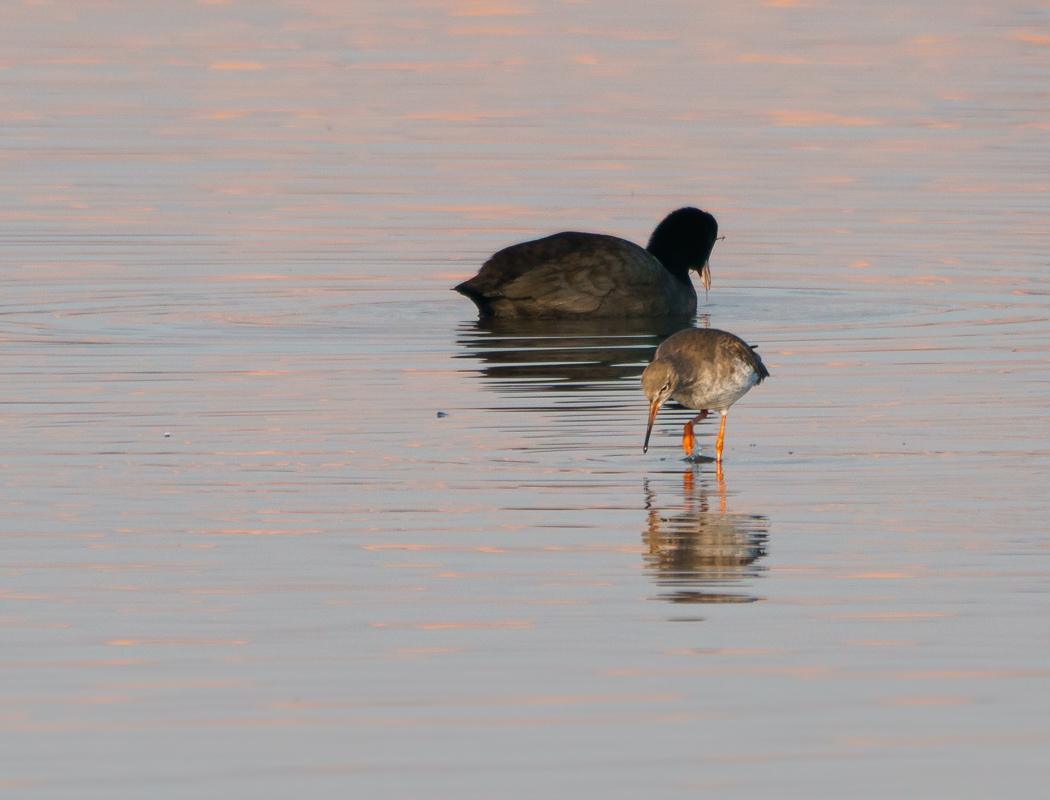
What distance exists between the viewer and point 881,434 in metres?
12.7

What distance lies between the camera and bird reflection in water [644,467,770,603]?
921cm

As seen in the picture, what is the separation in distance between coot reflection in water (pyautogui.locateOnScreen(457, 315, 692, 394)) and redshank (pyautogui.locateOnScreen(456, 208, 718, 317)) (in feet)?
0.38

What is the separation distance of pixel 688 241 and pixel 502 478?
9021mm

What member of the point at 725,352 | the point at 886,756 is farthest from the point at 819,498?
the point at 886,756

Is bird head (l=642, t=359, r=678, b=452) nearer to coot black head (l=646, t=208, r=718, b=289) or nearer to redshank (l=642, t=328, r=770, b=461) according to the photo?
redshank (l=642, t=328, r=770, b=461)

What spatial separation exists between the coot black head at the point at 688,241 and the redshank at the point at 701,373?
7620 millimetres

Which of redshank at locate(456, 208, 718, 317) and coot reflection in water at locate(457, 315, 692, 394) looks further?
redshank at locate(456, 208, 718, 317)

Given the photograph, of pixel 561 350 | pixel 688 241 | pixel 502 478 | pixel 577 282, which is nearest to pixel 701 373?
pixel 502 478

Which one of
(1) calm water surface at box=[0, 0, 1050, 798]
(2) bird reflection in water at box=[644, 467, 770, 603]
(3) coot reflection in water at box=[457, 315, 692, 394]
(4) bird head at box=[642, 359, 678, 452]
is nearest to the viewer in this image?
(1) calm water surface at box=[0, 0, 1050, 798]

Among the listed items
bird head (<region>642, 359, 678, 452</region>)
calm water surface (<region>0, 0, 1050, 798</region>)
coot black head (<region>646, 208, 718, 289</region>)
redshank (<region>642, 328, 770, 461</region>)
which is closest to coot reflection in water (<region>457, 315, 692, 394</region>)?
calm water surface (<region>0, 0, 1050, 798</region>)

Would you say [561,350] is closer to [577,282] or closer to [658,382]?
[577,282]

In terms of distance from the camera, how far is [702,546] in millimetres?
9984

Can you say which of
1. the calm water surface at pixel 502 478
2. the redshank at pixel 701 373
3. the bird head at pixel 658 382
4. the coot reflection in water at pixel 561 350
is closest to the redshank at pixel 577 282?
the coot reflection in water at pixel 561 350

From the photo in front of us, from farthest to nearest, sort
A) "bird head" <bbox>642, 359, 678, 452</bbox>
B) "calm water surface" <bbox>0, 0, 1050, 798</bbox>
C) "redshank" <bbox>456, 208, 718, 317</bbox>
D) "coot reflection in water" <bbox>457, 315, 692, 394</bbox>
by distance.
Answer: "redshank" <bbox>456, 208, 718, 317</bbox> → "coot reflection in water" <bbox>457, 315, 692, 394</bbox> → "bird head" <bbox>642, 359, 678, 452</bbox> → "calm water surface" <bbox>0, 0, 1050, 798</bbox>
